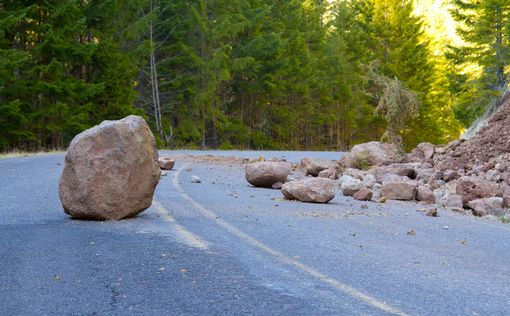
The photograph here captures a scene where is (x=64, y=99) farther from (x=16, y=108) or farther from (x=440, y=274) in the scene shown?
(x=440, y=274)

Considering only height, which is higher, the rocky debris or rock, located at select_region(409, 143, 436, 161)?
rock, located at select_region(409, 143, 436, 161)

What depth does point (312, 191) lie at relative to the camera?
10109mm

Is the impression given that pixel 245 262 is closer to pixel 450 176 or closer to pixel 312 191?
pixel 312 191

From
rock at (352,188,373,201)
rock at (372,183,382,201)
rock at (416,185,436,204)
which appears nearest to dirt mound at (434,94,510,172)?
rock at (372,183,382,201)

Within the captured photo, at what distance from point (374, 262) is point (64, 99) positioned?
2189 cm

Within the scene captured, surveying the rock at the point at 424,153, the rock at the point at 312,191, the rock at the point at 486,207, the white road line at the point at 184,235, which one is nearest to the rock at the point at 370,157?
the rock at the point at 424,153

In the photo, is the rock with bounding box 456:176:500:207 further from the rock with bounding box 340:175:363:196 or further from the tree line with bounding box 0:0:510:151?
the tree line with bounding box 0:0:510:151

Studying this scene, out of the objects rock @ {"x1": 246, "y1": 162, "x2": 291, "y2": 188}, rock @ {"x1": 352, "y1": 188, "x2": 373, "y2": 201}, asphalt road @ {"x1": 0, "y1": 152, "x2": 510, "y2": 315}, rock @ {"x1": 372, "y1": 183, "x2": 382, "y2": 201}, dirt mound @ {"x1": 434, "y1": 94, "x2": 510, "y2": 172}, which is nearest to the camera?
asphalt road @ {"x1": 0, "y1": 152, "x2": 510, "y2": 315}

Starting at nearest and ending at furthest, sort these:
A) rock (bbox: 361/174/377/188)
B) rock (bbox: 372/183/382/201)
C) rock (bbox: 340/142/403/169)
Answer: rock (bbox: 372/183/382/201), rock (bbox: 361/174/377/188), rock (bbox: 340/142/403/169)

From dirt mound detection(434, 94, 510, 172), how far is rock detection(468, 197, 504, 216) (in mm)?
4809

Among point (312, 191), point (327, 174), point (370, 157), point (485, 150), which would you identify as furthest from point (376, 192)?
point (370, 157)

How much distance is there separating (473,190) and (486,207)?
1233 millimetres

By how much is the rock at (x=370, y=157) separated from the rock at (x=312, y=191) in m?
11.0

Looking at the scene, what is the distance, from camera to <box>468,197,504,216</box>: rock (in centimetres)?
1052
